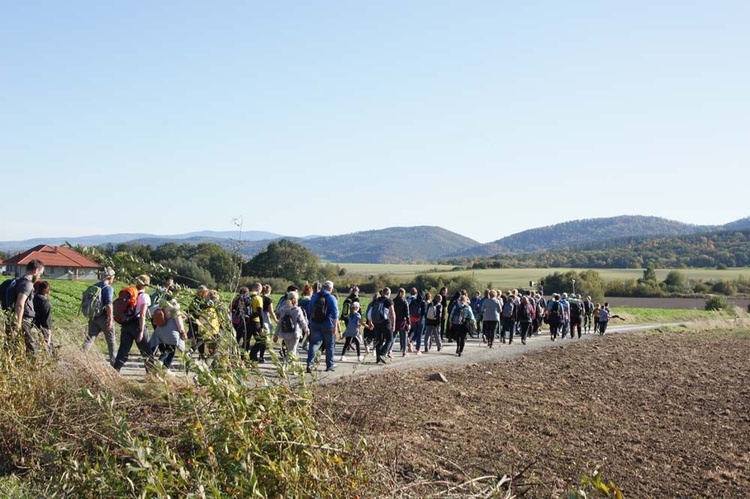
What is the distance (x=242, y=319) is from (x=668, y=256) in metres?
154

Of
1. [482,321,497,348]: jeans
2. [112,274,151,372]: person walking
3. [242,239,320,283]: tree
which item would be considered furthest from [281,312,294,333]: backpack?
[242,239,320,283]: tree

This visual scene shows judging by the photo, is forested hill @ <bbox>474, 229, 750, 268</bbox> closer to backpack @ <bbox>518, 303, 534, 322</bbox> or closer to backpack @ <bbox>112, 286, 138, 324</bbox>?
backpack @ <bbox>518, 303, 534, 322</bbox>

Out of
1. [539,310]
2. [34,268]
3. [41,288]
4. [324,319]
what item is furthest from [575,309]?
[34,268]

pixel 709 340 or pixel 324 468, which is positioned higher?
pixel 324 468

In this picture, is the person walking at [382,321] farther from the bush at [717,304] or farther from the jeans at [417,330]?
the bush at [717,304]

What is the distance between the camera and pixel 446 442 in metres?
9.70

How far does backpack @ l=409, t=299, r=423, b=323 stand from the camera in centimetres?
2023

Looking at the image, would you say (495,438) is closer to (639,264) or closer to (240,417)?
(240,417)

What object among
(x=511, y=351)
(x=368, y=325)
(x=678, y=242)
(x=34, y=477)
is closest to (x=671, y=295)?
(x=511, y=351)

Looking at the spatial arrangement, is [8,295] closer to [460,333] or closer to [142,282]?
[142,282]

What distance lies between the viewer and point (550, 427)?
36.9 ft

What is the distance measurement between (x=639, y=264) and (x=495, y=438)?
137 metres

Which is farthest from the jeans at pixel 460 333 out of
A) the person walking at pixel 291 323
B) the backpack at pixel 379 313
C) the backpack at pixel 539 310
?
the backpack at pixel 539 310

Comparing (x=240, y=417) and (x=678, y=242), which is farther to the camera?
(x=678, y=242)
